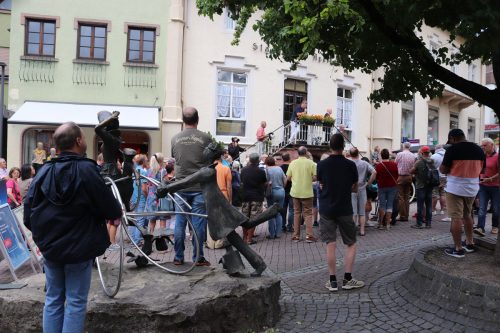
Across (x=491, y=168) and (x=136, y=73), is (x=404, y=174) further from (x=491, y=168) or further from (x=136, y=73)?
(x=136, y=73)

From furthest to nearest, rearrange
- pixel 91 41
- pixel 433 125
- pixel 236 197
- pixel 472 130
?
pixel 472 130 < pixel 433 125 < pixel 91 41 < pixel 236 197

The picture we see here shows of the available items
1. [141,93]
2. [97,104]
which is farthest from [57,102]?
[141,93]

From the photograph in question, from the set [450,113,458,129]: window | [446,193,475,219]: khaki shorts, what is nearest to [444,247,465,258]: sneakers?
[446,193,475,219]: khaki shorts

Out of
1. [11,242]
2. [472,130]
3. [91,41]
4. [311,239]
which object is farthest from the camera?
[472,130]

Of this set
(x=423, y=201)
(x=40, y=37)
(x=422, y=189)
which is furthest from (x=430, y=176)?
(x=40, y=37)

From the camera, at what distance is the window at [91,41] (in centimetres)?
1694

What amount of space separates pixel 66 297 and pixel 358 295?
322 cm

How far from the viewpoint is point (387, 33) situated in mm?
5312

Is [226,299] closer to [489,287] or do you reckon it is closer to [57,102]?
[489,287]

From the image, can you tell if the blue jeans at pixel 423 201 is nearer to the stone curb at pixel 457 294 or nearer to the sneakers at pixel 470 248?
the sneakers at pixel 470 248

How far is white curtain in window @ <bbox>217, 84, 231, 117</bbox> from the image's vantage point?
717 inches

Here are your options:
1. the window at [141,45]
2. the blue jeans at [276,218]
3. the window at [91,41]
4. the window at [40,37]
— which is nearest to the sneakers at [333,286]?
the blue jeans at [276,218]

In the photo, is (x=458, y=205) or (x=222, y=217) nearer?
(x=222, y=217)

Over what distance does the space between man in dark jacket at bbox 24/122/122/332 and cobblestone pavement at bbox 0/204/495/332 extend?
2.00 meters
